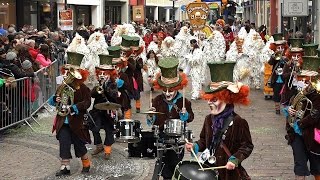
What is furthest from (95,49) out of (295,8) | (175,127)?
(175,127)

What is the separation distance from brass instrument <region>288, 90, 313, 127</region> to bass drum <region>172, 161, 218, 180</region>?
2131mm

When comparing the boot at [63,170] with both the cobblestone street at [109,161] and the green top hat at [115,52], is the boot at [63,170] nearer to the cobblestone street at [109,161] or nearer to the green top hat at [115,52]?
the cobblestone street at [109,161]

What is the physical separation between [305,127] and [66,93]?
3.54 metres

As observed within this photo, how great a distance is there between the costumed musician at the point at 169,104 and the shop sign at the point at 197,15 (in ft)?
49.2

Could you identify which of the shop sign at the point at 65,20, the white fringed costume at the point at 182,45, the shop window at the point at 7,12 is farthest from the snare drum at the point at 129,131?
the shop window at the point at 7,12

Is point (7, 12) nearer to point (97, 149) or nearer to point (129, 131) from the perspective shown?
point (97, 149)

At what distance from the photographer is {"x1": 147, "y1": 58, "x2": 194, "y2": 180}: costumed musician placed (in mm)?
8445

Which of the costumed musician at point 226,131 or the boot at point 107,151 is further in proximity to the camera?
the boot at point 107,151

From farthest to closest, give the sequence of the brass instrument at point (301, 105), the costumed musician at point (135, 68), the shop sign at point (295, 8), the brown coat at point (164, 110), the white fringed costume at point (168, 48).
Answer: the white fringed costume at point (168, 48) → the shop sign at point (295, 8) → the costumed musician at point (135, 68) → the brown coat at point (164, 110) → the brass instrument at point (301, 105)

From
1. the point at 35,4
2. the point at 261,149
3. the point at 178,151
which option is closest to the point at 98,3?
the point at 35,4

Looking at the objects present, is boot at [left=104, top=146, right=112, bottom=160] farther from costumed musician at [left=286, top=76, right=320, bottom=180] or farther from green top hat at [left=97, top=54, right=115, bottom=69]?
costumed musician at [left=286, top=76, right=320, bottom=180]

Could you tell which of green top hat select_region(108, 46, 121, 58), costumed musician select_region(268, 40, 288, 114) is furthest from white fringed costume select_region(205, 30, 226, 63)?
green top hat select_region(108, 46, 121, 58)

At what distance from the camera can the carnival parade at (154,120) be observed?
21.8 feet

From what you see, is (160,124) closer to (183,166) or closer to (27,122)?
(183,166)
